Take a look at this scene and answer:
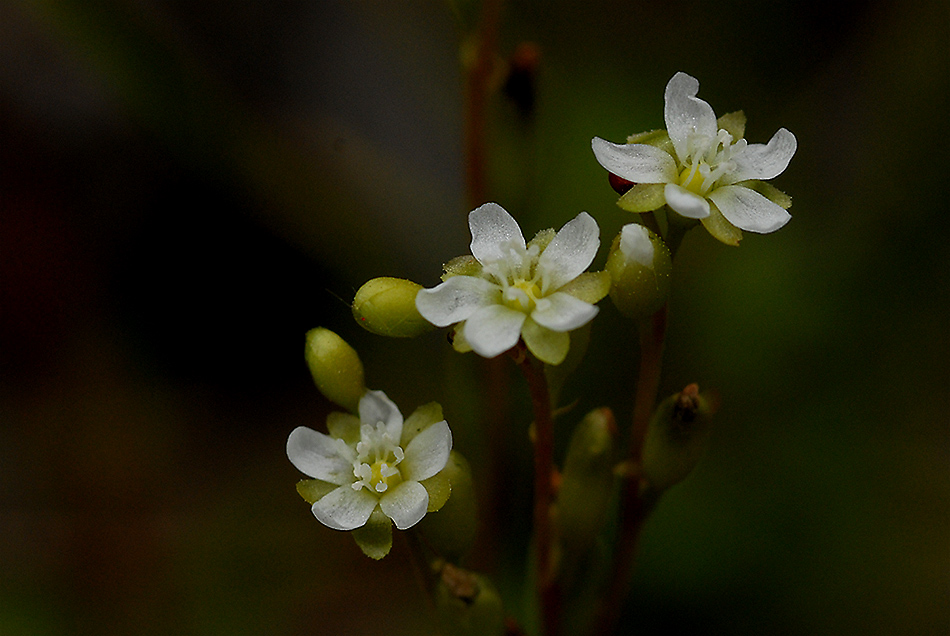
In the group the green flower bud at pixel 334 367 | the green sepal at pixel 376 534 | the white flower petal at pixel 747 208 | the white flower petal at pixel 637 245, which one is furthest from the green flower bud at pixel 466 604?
the white flower petal at pixel 747 208

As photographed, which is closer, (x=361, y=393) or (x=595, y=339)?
(x=361, y=393)

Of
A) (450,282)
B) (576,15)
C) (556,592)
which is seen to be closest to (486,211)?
(450,282)

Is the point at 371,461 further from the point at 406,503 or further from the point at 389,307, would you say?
the point at 389,307

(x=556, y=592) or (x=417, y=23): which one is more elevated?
(x=417, y=23)

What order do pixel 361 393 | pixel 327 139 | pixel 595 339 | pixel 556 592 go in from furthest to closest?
pixel 327 139 < pixel 595 339 < pixel 556 592 < pixel 361 393

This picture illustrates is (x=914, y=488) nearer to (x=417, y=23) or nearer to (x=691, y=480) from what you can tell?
(x=691, y=480)

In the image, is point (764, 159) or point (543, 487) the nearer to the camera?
point (764, 159)

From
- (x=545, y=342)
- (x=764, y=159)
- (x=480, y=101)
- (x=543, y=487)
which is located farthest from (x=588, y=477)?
(x=480, y=101)

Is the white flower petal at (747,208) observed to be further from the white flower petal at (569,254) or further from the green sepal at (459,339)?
the green sepal at (459,339)
